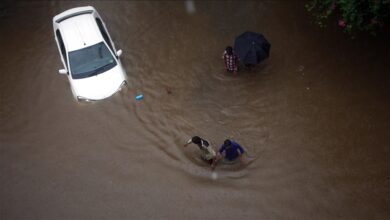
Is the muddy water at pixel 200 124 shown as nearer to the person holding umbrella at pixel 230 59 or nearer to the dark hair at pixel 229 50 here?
the person holding umbrella at pixel 230 59

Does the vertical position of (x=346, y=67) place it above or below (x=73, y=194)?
above

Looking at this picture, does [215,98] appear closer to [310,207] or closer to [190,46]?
[190,46]

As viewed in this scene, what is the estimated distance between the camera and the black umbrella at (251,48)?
8.73 m

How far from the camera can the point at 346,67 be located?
9570 mm

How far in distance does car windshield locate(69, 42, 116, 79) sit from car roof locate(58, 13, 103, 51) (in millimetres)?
163

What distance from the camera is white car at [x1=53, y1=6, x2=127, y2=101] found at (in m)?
8.70

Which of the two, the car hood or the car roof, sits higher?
the car roof

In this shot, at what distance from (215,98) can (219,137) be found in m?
1.21

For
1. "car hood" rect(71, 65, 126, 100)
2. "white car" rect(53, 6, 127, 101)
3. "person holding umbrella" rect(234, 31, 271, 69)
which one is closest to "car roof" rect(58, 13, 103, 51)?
"white car" rect(53, 6, 127, 101)

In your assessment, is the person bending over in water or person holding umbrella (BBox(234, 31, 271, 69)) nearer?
the person bending over in water

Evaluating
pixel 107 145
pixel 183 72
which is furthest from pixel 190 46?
pixel 107 145

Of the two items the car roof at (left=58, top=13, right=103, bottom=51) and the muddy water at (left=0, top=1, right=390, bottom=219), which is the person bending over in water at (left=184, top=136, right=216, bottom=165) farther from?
the car roof at (left=58, top=13, right=103, bottom=51)

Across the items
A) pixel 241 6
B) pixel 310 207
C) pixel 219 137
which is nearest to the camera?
pixel 310 207

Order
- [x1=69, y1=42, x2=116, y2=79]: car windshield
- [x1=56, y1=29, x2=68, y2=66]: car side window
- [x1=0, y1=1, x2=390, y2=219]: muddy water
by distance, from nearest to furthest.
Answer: [x1=0, y1=1, x2=390, y2=219]: muddy water < [x1=69, y1=42, x2=116, y2=79]: car windshield < [x1=56, y1=29, x2=68, y2=66]: car side window
